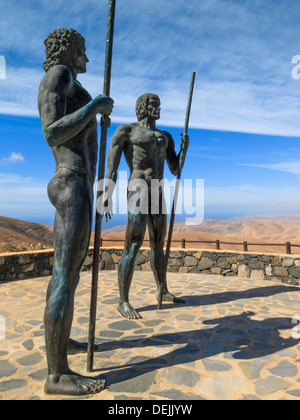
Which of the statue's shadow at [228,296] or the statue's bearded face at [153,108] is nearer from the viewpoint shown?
the statue's bearded face at [153,108]

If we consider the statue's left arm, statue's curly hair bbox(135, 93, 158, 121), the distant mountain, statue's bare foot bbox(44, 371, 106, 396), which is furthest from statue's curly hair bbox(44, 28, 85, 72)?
the distant mountain

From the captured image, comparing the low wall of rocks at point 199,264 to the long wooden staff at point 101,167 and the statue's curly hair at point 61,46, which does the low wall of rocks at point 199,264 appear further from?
the statue's curly hair at point 61,46

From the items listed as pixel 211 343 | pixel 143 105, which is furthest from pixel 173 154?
pixel 211 343

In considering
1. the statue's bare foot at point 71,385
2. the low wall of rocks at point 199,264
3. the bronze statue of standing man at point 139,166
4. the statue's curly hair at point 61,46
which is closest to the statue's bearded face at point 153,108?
the bronze statue of standing man at point 139,166

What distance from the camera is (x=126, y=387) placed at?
7.03 feet

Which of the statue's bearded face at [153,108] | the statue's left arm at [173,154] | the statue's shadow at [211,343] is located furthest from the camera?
the statue's left arm at [173,154]

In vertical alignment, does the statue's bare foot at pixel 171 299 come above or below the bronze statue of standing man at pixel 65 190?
below

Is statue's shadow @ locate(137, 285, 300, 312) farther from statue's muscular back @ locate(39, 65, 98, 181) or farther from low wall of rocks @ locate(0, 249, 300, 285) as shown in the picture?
statue's muscular back @ locate(39, 65, 98, 181)

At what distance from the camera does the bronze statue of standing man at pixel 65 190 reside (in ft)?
6.69

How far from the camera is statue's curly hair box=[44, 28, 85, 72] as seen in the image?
2252 millimetres
